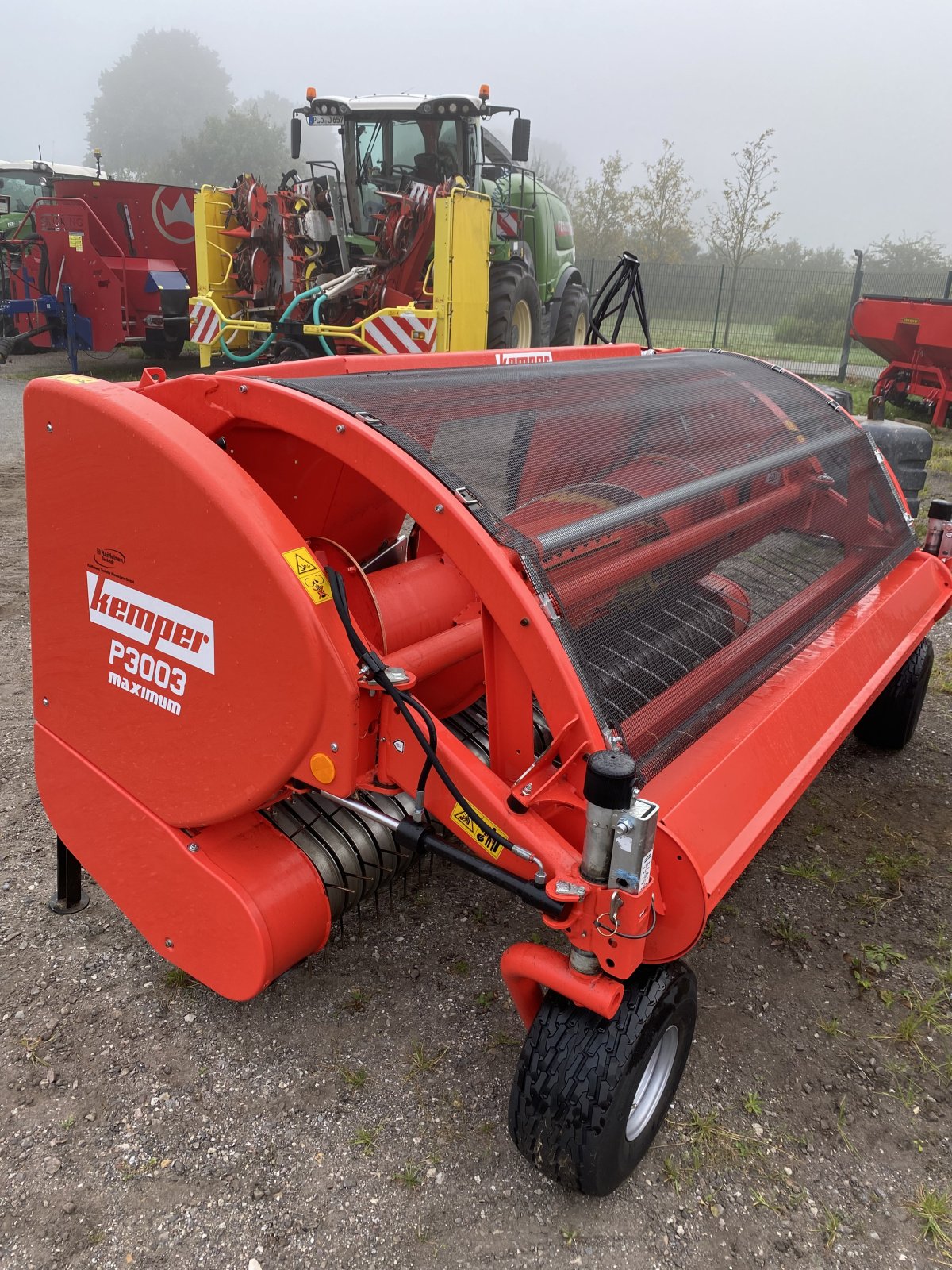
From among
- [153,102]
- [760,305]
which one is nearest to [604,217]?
[760,305]

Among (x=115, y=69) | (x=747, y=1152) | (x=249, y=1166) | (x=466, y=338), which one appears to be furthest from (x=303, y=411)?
(x=115, y=69)

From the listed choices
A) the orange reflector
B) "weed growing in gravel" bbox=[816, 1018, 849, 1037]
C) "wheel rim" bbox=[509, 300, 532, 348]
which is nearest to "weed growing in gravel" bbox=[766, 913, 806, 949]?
"weed growing in gravel" bbox=[816, 1018, 849, 1037]

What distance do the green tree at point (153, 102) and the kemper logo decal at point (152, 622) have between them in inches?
4079

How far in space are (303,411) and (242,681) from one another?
0.54 meters

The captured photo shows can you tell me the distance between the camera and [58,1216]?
173 centimetres

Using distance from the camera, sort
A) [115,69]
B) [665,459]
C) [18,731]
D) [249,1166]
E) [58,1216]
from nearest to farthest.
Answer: [58,1216] → [249,1166] → [665,459] → [18,731] → [115,69]

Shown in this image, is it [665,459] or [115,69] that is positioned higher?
[115,69]

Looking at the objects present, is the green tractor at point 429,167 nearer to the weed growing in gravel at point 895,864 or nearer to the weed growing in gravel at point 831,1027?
the weed growing in gravel at point 895,864

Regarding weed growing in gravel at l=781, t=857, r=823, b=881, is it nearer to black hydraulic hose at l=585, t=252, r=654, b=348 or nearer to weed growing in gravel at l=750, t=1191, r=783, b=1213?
weed growing in gravel at l=750, t=1191, r=783, b=1213

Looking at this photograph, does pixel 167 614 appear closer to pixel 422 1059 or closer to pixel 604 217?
pixel 422 1059

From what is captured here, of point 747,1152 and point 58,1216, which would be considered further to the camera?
point 747,1152

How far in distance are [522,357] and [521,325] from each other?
6547 mm

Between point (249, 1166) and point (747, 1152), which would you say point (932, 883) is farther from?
point (249, 1166)

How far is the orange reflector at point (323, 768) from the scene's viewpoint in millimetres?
1750
